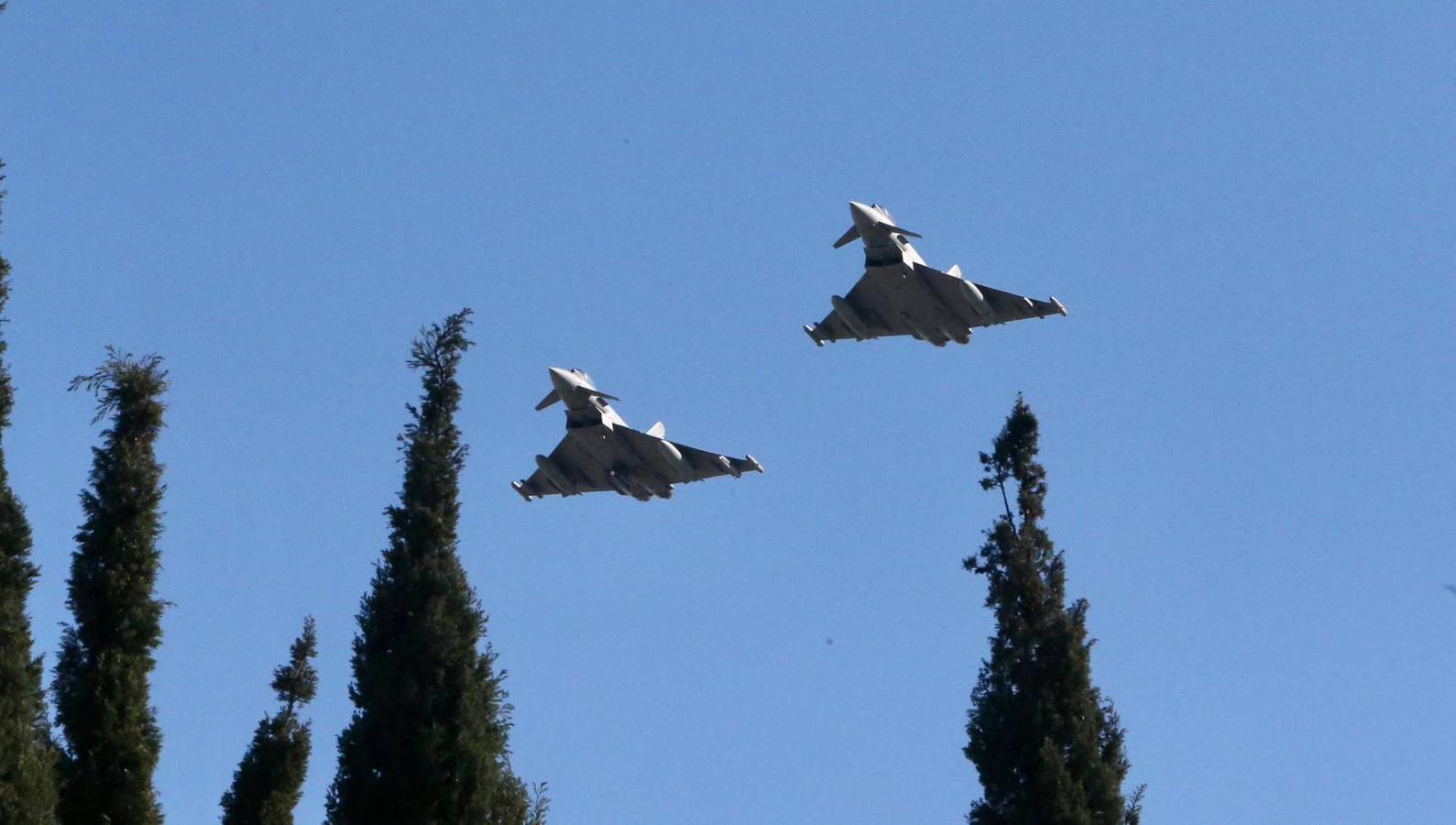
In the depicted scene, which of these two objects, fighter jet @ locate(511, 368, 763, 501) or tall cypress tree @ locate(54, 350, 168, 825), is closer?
tall cypress tree @ locate(54, 350, 168, 825)

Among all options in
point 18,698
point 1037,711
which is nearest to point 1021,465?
point 1037,711

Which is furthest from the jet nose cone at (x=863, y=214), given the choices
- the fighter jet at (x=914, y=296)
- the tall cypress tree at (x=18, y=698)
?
the tall cypress tree at (x=18, y=698)

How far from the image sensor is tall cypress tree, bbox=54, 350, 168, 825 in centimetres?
3200

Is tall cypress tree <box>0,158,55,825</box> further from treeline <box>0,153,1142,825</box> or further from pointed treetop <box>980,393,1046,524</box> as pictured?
pointed treetop <box>980,393,1046,524</box>

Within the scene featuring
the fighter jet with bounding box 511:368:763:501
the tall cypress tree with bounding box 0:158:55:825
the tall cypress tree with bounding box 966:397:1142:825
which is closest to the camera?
the tall cypress tree with bounding box 0:158:55:825

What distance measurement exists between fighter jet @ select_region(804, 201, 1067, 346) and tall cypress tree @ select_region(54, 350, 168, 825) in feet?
79.0

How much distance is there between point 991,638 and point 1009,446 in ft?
16.9

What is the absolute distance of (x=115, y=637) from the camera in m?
33.1

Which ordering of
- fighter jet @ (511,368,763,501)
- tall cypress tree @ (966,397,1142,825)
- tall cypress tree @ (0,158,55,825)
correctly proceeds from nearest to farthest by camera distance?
1. tall cypress tree @ (0,158,55,825)
2. tall cypress tree @ (966,397,1142,825)
3. fighter jet @ (511,368,763,501)

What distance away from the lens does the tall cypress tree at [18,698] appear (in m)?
27.8

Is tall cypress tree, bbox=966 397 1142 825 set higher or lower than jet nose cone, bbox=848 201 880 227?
lower

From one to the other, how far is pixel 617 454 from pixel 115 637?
2034 cm

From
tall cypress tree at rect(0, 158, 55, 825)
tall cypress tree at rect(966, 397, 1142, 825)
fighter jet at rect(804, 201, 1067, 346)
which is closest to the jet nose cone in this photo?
fighter jet at rect(804, 201, 1067, 346)

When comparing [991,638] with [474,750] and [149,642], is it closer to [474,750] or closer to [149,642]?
[474,750]
